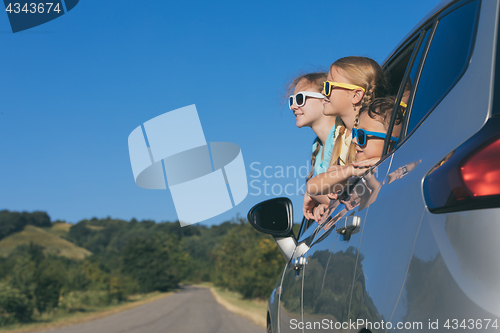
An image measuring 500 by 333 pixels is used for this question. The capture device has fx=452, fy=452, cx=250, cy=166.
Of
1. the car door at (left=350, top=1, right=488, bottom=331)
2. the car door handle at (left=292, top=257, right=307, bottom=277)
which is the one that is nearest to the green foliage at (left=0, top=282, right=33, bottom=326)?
the car door handle at (left=292, top=257, right=307, bottom=277)

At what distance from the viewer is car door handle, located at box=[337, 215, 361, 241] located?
155cm

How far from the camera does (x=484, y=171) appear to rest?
898 mm

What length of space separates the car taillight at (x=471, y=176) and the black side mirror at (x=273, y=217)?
1.99m

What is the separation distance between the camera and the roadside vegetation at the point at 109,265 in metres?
33.0

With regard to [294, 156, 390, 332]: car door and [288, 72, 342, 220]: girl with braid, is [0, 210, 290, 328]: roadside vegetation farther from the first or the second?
[294, 156, 390, 332]: car door

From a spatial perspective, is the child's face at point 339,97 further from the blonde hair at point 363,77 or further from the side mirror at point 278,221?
the side mirror at point 278,221

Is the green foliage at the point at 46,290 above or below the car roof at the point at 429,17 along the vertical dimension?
below

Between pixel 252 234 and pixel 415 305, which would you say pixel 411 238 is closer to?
pixel 415 305

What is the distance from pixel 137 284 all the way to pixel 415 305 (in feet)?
248

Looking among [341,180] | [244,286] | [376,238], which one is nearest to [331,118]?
[341,180]

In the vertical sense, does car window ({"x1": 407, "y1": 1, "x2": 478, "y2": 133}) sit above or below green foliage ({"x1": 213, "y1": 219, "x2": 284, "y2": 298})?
above

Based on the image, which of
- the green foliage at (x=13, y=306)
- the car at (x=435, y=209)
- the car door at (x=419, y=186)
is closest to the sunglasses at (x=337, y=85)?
the car at (x=435, y=209)

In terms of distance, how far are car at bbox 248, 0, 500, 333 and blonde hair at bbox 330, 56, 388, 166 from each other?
0.60 meters

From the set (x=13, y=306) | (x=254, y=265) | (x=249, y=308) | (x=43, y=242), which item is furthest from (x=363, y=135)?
(x=43, y=242)
